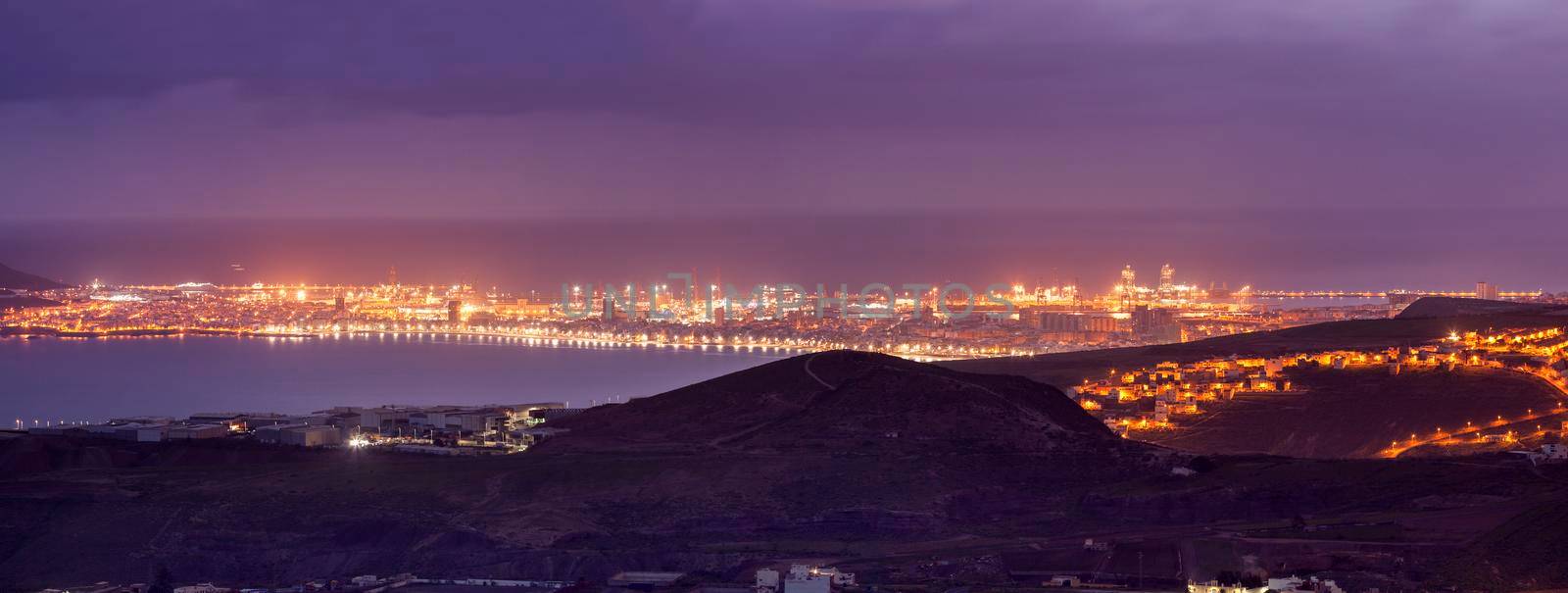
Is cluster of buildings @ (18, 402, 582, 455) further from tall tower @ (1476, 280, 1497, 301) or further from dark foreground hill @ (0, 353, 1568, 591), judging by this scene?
tall tower @ (1476, 280, 1497, 301)

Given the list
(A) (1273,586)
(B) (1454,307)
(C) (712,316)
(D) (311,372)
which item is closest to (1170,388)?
(A) (1273,586)

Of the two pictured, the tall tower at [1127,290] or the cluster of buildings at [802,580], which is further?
the tall tower at [1127,290]

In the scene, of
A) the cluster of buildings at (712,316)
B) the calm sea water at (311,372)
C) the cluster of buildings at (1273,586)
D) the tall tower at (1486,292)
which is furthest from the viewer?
the tall tower at (1486,292)

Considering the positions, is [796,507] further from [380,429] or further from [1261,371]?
[1261,371]

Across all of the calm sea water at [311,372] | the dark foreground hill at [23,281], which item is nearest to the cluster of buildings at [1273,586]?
the calm sea water at [311,372]

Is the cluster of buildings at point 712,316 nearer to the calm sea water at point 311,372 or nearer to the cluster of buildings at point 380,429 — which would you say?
the calm sea water at point 311,372

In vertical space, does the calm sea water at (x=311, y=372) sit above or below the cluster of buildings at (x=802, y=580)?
above

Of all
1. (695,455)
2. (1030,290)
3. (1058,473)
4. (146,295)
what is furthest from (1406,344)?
(146,295)
